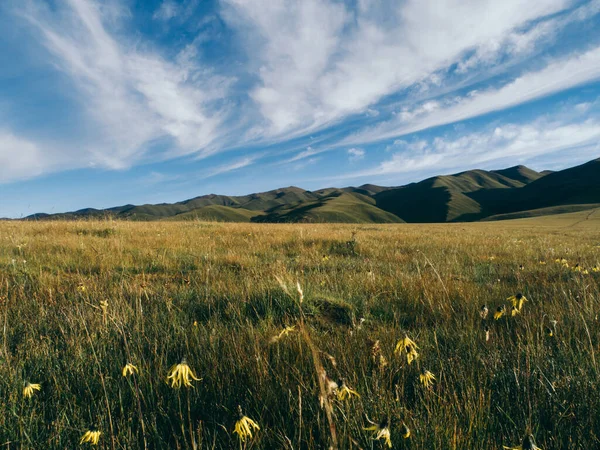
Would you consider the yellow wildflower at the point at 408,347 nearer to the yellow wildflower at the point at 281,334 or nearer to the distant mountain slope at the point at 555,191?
the yellow wildflower at the point at 281,334

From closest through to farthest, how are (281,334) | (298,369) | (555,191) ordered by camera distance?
(281,334) → (298,369) → (555,191)

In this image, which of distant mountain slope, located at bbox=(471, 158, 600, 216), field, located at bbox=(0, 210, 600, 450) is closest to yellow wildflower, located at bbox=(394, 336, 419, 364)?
field, located at bbox=(0, 210, 600, 450)

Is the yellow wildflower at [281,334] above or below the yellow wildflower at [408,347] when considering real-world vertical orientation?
above

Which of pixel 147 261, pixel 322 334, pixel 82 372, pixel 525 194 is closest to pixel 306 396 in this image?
pixel 322 334

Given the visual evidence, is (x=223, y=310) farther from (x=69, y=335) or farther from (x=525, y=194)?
(x=525, y=194)

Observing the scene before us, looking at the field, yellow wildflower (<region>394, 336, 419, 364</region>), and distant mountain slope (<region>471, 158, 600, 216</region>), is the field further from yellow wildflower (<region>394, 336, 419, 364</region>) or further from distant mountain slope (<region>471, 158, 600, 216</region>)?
distant mountain slope (<region>471, 158, 600, 216</region>)

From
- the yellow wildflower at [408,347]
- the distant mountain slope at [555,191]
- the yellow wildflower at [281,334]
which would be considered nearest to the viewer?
the yellow wildflower at [281,334]

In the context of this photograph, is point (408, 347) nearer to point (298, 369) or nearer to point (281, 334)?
point (298, 369)

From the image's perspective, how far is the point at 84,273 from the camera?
4973 mm

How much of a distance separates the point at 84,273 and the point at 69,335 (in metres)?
2.84

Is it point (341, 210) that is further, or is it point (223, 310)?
point (341, 210)

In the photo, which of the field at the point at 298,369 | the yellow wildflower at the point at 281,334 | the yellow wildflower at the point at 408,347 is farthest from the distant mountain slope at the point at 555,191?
the yellow wildflower at the point at 281,334

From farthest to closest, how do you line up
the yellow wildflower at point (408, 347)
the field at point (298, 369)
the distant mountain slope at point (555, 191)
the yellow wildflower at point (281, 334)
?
the distant mountain slope at point (555, 191)
the yellow wildflower at point (408, 347)
the field at point (298, 369)
the yellow wildflower at point (281, 334)

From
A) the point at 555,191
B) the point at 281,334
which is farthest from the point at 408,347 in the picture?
the point at 555,191
